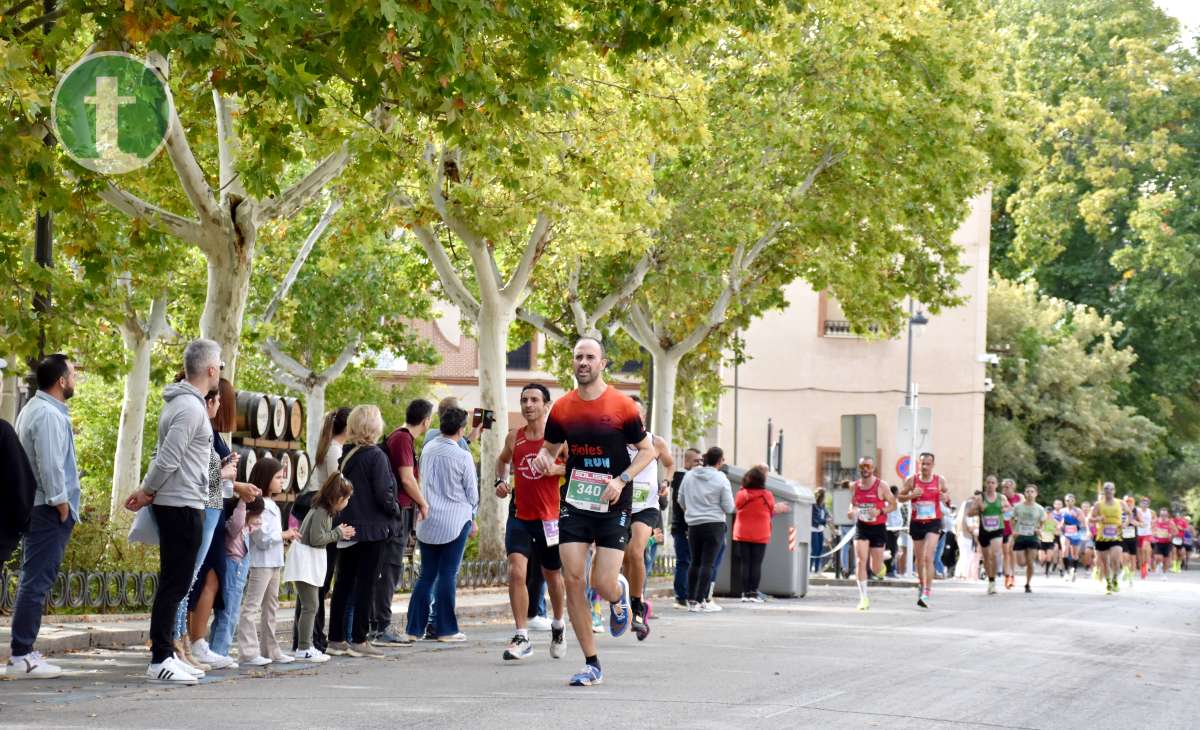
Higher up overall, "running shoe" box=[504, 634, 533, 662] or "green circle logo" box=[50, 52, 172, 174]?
"green circle logo" box=[50, 52, 172, 174]

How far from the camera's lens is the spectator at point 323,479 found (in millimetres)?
12672

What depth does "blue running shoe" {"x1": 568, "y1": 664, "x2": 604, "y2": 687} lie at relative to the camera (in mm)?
10945

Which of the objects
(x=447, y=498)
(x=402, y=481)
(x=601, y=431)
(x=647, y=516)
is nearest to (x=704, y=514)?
(x=647, y=516)

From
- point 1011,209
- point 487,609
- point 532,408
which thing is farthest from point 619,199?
point 1011,209

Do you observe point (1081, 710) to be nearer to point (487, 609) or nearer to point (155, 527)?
point (155, 527)

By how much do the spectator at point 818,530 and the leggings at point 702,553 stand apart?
12.1 m

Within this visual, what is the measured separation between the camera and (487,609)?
19578 millimetres

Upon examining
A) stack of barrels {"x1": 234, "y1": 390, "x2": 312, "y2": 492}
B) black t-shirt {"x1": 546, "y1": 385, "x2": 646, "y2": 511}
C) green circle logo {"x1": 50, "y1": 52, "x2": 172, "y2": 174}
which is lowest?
black t-shirt {"x1": 546, "y1": 385, "x2": 646, "y2": 511}

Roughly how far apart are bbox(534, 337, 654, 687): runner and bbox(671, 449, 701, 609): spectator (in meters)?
10.4

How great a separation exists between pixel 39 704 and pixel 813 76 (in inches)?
875

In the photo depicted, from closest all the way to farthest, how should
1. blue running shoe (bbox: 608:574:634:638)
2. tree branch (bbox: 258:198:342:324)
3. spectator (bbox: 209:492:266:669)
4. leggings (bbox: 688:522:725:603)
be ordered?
blue running shoe (bbox: 608:574:634:638) < spectator (bbox: 209:492:266:669) < leggings (bbox: 688:522:725:603) < tree branch (bbox: 258:198:342:324)

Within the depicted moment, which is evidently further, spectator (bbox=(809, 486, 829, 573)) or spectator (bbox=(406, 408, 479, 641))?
spectator (bbox=(809, 486, 829, 573))

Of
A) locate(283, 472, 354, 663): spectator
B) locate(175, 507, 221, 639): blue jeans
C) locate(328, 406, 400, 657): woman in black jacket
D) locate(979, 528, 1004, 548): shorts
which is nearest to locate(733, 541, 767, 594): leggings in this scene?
locate(979, 528, 1004, 548): shorts

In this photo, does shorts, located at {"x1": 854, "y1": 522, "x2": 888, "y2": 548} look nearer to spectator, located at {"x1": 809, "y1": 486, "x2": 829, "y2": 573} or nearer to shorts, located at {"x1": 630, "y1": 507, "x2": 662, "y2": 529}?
shorts, located at {"x1": 630, "y1": 507, "x2": 662, "y2": 529}
